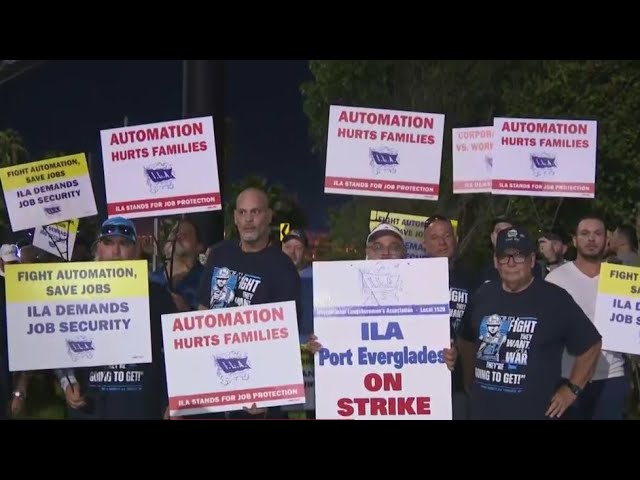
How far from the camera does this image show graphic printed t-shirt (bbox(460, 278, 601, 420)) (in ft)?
22.2

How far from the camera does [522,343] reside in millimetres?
6797

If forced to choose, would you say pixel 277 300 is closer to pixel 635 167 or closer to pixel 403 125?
pixel 403 125

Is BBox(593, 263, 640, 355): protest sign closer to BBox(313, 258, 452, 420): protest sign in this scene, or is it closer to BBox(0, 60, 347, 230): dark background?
BBox(313, 258, 452, 420): protest sign

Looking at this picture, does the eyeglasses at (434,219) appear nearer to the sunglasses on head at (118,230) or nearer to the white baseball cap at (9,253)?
the sunglasses on head at (118,230)

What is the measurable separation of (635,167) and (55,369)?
12.8 feet

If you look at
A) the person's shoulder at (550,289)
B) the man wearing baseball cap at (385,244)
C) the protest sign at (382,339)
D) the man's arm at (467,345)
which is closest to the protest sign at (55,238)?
the protest sign at (382,339)

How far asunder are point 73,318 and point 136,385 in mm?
583

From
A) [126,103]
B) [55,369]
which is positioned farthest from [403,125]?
[55,369]

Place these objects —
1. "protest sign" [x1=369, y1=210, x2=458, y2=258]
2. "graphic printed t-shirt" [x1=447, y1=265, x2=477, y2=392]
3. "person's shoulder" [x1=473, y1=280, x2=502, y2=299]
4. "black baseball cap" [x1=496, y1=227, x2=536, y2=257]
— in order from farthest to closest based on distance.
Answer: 1. "protest sign" [x1=369, y1=210, x2=458, y2=258]
2. "graphic printed t-shirt" [x1=447, y1=265, x2=477, y2=392]
3. "person's shoulder" [x1=473, y1=280, x2=502, y2=299]
4. "black baseball cap" [x1=496, y1=227, x2=536, y2=257]

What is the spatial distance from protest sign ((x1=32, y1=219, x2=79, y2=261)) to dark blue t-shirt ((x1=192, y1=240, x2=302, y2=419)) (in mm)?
922

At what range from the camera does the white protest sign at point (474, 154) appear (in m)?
7.05

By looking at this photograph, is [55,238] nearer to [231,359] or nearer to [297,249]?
[231,359]

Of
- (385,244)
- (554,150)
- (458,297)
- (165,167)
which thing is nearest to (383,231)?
(385,244)

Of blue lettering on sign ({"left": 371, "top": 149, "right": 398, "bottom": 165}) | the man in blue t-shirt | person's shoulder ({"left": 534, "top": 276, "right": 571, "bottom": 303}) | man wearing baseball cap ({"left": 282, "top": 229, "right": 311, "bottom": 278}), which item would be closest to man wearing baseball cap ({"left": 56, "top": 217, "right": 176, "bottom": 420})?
the man in blue t-shirt
